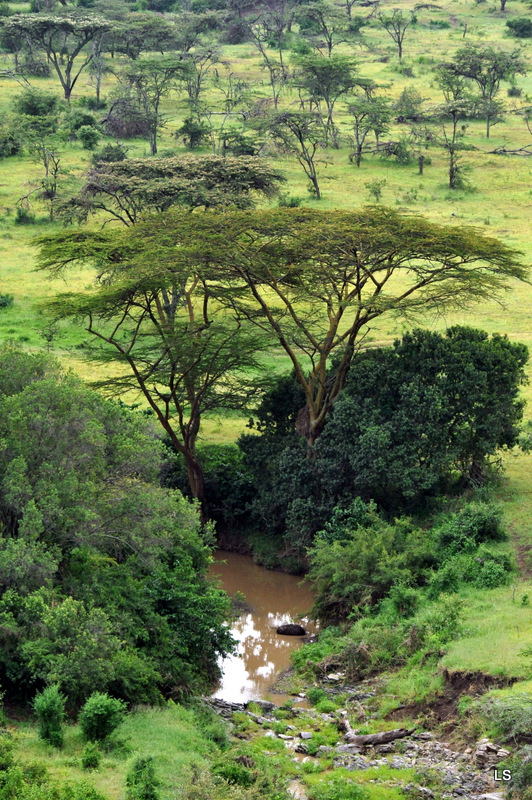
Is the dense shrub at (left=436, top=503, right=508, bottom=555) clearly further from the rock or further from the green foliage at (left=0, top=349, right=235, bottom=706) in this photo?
the green foliage at (left=0, top=349, right=235, bottom=706)

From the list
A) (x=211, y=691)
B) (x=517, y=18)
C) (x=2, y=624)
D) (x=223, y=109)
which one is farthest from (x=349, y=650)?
(x=517, y=18)

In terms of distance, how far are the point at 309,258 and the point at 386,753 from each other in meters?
10.7

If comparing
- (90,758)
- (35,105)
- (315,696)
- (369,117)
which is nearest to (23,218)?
(35,105)

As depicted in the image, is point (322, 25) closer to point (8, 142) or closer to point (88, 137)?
point (88, 137)

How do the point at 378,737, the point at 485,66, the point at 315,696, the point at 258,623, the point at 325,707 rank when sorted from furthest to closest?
the point at 485,66, the point at 258,623, the point at 315,696, the point at 325,707, the point at 378,737

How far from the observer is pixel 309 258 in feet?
70.3

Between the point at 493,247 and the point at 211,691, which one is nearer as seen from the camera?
the point at 211,691

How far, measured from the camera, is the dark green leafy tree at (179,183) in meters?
29.2

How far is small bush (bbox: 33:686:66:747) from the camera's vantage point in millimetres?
12547

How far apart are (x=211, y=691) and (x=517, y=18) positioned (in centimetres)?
6649

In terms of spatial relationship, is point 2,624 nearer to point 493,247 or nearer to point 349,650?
point 349,650

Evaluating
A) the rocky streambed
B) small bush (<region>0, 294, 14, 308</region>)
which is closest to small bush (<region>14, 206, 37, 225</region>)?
small bush (<region>0, 294, 14, 308</region>)

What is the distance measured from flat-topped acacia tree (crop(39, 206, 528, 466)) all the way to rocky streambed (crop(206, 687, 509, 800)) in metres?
7.72

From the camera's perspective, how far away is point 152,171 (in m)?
30.9
